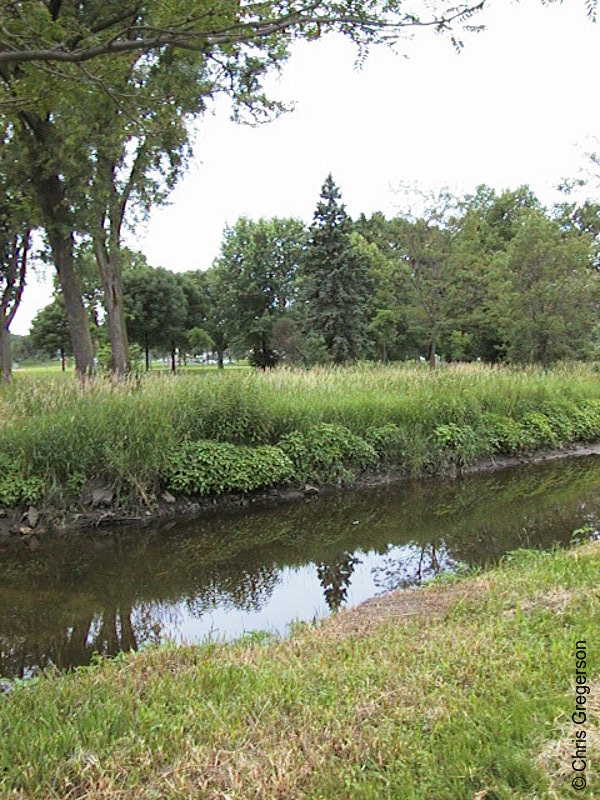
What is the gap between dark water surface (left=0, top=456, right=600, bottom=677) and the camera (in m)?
5.10

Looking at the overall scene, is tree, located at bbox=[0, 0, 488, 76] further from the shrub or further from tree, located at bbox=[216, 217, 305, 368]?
tree, located at bbox=[216, 217, 305, 368]

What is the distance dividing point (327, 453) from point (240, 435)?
1518 millimetres

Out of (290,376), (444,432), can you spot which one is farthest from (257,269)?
(444,432)

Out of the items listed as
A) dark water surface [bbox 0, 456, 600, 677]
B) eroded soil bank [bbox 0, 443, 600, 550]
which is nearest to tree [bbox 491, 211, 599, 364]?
dark water surface [bbox 0, 456, 600, 677]

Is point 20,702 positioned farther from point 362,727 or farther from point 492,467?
point 492,467

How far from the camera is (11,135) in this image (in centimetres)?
1043

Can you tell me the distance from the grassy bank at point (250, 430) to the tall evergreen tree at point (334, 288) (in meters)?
14.6

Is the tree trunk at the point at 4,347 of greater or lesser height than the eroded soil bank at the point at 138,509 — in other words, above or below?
above

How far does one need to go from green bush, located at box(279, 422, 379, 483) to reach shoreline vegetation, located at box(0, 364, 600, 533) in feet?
0.06

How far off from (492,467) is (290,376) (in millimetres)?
4783

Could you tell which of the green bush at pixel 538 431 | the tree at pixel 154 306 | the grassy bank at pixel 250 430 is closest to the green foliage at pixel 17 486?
the grassy bank at pixel 250 430

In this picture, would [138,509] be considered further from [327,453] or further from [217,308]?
[217,308]

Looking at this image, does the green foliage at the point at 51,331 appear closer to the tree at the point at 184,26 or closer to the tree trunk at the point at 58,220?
the tree trunk at the point at 58,220

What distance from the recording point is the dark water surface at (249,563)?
5102 millimetres
